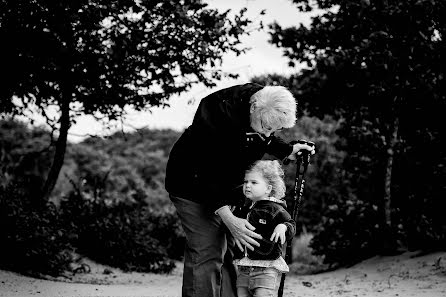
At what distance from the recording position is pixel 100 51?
6.99 m

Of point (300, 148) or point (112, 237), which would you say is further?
point (112, 237)

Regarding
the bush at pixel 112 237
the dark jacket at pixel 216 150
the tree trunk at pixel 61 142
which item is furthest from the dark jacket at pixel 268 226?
the bush at pixel 112 237

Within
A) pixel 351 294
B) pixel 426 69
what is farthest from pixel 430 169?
pixel 351 294

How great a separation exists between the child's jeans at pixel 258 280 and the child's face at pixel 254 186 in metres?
0.52

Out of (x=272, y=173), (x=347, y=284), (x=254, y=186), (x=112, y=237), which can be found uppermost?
(x=272, y=173)

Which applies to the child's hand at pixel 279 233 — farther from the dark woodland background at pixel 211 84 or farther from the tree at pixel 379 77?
the tree at pixel 379 77

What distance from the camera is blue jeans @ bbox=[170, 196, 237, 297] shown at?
3.46m

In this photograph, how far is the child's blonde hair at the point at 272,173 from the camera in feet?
13.0

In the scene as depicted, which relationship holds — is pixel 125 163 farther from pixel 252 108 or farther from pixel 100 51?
pixel 252 108

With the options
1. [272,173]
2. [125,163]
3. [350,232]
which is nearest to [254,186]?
[272,173]

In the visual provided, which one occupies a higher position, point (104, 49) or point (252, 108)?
point (104, 49)

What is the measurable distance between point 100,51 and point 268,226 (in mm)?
4046

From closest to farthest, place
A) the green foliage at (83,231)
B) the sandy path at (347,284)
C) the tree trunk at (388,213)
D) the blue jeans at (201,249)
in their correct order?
the blue jeans at (201,249), the sandy path at (347,284), the green foliage at (83,231), the tree trunk at (388,213)

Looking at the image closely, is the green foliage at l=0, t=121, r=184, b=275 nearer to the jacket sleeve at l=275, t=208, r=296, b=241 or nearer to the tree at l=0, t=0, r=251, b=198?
the tree at l=0, t=0, r=251, b=198
